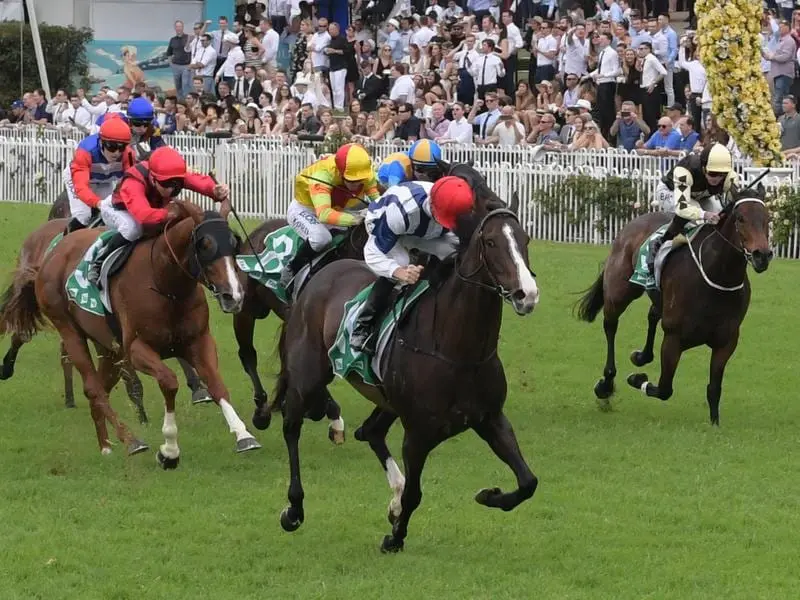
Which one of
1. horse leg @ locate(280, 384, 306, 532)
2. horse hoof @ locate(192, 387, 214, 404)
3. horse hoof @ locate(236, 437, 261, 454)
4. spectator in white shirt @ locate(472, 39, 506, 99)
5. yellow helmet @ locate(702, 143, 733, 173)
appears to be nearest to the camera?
horse leg @ locate(280, 384, 306, 532)

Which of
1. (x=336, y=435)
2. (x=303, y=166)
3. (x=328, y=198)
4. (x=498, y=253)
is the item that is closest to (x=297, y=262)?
(x=328, y=198)

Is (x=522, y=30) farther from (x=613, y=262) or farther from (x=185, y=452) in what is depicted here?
(x=185, y=452)

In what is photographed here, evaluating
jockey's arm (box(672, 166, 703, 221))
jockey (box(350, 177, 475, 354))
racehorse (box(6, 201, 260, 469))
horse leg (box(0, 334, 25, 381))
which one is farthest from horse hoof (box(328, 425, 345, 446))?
horse leg (box(0, 334, 25, 381))

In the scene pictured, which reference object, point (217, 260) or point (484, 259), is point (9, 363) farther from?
point (484, 259)

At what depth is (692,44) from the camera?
22.0 meters

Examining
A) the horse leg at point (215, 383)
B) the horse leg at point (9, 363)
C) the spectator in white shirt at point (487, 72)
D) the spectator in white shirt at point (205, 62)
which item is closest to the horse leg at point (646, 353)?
the horse leg at point (215, 383)

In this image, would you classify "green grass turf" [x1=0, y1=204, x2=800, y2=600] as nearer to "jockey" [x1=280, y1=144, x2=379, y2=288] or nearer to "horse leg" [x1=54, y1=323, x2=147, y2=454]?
"horse leg" [x1=54, y1=323, x2=147, y2=454]

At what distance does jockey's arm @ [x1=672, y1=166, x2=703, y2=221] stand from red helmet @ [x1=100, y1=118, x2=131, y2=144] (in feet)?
12.8

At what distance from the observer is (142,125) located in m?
11.5

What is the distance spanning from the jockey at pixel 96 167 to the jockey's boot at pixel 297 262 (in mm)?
1405

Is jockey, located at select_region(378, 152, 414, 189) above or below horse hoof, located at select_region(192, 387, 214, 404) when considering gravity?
above

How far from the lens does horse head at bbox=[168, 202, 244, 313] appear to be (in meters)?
8.74

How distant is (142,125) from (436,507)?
4.50 meters

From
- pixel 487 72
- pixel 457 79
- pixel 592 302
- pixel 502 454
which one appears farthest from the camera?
pixel 457 79
